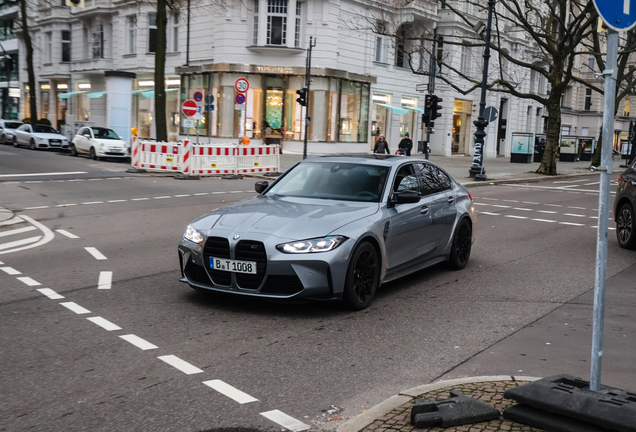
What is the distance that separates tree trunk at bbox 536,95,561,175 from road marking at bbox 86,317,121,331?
29.8 meters

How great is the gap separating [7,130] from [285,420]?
132 feet

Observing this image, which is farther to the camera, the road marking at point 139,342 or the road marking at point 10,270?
the road marking at point 10,270

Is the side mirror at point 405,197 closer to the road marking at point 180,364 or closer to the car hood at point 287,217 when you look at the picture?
the car hood at point 287,217

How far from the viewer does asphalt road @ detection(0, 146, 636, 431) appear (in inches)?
169

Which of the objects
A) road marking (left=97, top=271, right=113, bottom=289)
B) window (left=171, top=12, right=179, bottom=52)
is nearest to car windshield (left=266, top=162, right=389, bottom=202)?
road marking (left=97, top=271, right=113, bottom=289)

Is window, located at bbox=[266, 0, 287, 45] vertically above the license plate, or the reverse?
window, located at bbox=[266, 0, 287, 45]

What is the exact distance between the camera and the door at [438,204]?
8.32m

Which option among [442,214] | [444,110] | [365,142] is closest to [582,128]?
[444,110]

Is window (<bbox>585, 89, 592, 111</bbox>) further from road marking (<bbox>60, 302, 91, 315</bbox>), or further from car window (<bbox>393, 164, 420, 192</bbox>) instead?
road marking (<bbox>60, 302, 91, 315</bbox>)

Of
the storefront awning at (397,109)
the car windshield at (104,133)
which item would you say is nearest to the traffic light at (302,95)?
the car windshield at (104,133)

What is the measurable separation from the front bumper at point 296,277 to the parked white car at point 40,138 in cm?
3252

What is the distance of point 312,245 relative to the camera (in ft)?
20.8

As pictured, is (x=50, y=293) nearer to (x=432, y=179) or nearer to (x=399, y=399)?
(x=399, y=399)

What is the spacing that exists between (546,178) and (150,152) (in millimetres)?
17420
